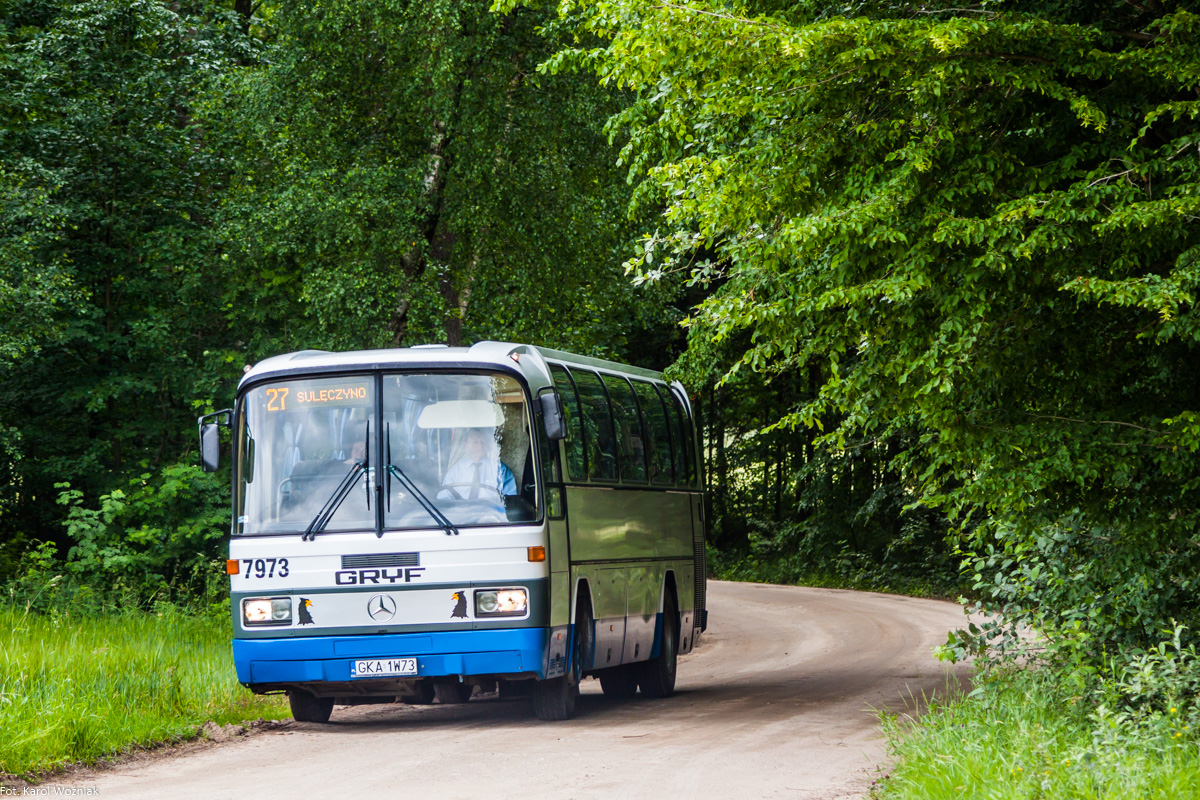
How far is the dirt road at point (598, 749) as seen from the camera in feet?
28.5

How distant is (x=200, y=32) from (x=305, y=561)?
1601cm

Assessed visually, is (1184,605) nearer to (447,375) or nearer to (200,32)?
(447,375)

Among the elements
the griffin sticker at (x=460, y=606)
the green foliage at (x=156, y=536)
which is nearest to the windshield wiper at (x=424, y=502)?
the griffin sticker at (x=460, y=606)

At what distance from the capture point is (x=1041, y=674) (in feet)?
34.7

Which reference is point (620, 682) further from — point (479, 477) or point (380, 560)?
point (380, 560)

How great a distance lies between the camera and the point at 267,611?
11562 millimetres

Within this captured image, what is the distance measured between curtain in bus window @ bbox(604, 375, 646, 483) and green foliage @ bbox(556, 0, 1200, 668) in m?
3.93

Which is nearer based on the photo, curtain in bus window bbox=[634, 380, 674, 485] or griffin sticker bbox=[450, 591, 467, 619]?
griffin sticker bbox=[450, 591, 467, 619]

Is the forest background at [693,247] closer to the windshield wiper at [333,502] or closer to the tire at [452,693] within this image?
the windshield wiper at [333,502]

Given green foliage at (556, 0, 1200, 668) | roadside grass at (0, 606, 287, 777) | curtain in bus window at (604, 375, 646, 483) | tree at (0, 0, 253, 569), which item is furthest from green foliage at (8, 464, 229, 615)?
green foliage at (556, 0, 1200, 668)

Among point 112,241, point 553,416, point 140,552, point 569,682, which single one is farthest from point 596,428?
point 112,241

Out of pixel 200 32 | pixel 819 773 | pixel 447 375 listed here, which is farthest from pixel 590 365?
pixel 200 32

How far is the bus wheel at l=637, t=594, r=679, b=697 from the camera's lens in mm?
15469

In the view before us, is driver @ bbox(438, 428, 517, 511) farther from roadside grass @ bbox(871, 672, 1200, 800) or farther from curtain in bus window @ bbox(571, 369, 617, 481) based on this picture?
roadside grass @ bbox(871, 672, 1200, 800)
